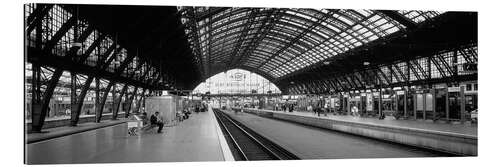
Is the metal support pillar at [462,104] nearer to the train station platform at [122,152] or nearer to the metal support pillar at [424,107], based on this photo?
the metal support pillar at [424,107]

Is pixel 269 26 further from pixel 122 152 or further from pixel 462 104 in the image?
pixel 122 152

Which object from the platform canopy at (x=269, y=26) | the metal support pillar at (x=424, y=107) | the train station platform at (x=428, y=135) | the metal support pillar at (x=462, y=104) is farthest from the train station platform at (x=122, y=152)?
the metal support pillar at (x=424, y=107)

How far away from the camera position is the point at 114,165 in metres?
12.5

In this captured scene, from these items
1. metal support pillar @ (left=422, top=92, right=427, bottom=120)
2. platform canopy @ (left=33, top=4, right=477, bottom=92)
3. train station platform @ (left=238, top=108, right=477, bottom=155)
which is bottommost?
train station platform @ (left=238, top=108, right=477, bottom=155)

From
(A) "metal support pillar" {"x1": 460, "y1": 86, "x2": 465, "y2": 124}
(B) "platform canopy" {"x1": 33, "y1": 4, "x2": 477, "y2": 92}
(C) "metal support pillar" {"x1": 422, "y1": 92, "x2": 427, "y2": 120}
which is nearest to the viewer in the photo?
(B) "platform canopy" {"x1": 33, "y1": 4, "x2": 477, "y2": 92}

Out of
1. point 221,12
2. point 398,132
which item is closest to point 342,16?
point 221,12

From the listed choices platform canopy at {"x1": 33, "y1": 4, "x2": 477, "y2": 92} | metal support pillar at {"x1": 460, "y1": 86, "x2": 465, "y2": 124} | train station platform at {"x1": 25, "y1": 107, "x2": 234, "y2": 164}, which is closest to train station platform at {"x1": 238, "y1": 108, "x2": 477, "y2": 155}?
metal support pillar at {"x1": 460, "y1": 86, "x2": 465, "y2": 124}

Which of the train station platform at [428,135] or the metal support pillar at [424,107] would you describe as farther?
the metal support pillar at [424,107]

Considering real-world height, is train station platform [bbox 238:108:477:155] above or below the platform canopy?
below

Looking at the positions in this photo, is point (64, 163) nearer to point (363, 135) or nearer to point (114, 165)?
point (114, 165)

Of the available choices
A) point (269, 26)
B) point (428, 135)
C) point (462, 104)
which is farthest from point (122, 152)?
point (269, 26)

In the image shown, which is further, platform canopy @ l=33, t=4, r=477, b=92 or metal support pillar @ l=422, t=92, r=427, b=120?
metal support pillar @ l=422, t=92, r=427, b=120

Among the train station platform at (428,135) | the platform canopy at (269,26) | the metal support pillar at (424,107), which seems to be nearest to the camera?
the train station platform at (428,135)

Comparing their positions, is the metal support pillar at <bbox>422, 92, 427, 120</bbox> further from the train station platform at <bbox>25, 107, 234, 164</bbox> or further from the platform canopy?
the train station platform at <bbox>25, 107, 234, 164</bbox>
